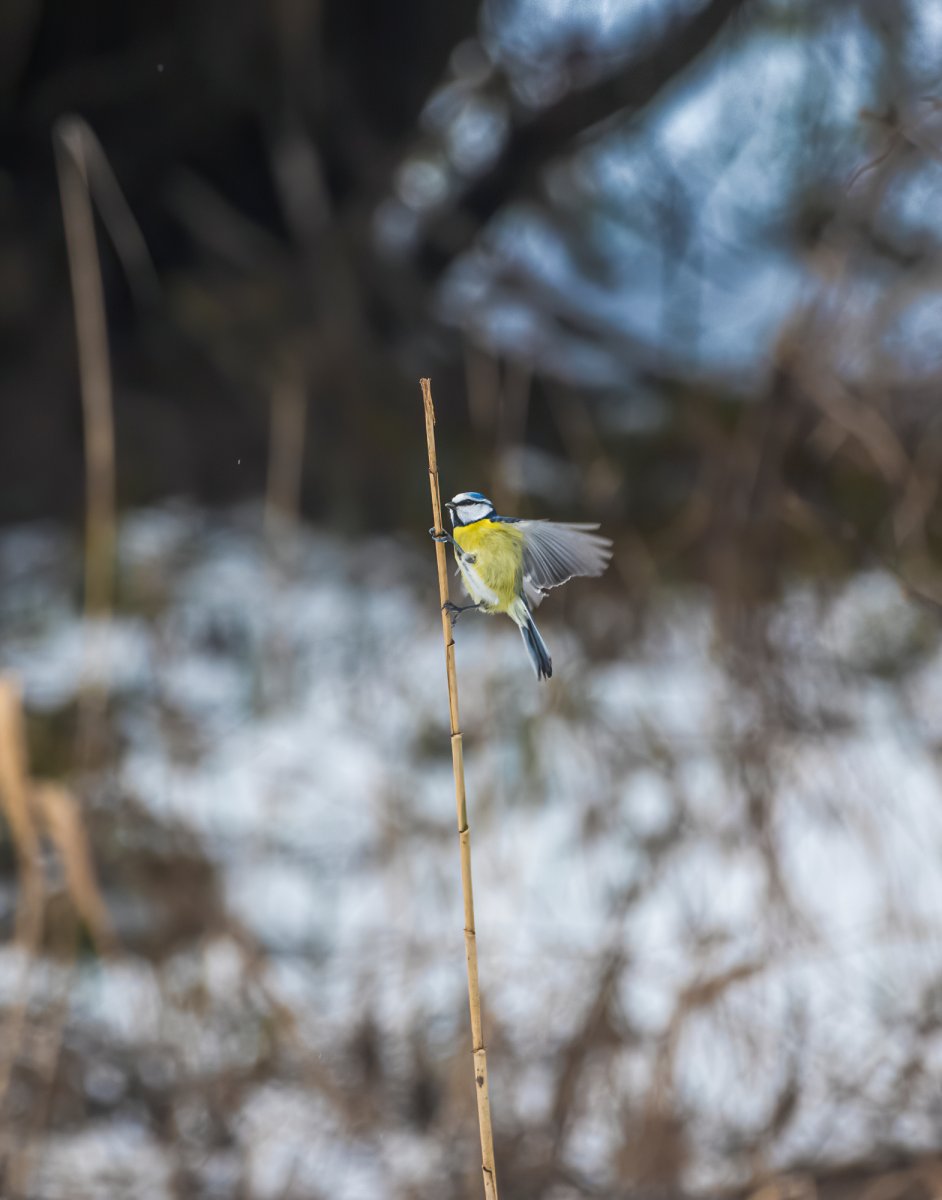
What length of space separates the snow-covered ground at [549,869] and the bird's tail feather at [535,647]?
456 millimetres

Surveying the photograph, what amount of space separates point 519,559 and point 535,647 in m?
0.03

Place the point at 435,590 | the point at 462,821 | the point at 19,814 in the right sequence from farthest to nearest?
the point at 435,590
the point at 19,814
the point at 462,821

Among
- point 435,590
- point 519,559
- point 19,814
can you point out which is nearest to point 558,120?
point 435,590

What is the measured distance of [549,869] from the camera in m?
1.23

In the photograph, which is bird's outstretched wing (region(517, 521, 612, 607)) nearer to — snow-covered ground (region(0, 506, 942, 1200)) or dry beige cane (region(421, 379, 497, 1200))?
dry beige cane (region(421, 379, 497, 1200))

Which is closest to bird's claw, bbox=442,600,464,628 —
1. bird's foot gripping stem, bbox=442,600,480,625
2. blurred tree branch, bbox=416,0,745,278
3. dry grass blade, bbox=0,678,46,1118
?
bird's foot gripping stem, bbox=442,600,480,625

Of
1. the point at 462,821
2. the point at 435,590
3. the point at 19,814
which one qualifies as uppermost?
the point at 435,590

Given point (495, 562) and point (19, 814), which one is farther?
point (19, 814)

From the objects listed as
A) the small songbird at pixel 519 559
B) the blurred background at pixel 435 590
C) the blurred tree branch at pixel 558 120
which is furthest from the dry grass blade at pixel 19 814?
the blurred tree branch at pixel 558 120

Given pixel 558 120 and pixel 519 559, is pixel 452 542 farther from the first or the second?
pixel 558 120

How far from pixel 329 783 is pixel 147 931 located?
0.27 meters

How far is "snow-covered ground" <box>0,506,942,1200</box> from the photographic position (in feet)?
3.51

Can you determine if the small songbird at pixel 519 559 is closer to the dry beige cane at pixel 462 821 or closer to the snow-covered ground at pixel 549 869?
the dry beige cane at pixel 462 821

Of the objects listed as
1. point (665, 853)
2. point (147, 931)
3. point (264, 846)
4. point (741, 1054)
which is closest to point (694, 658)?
point (665, 853)
